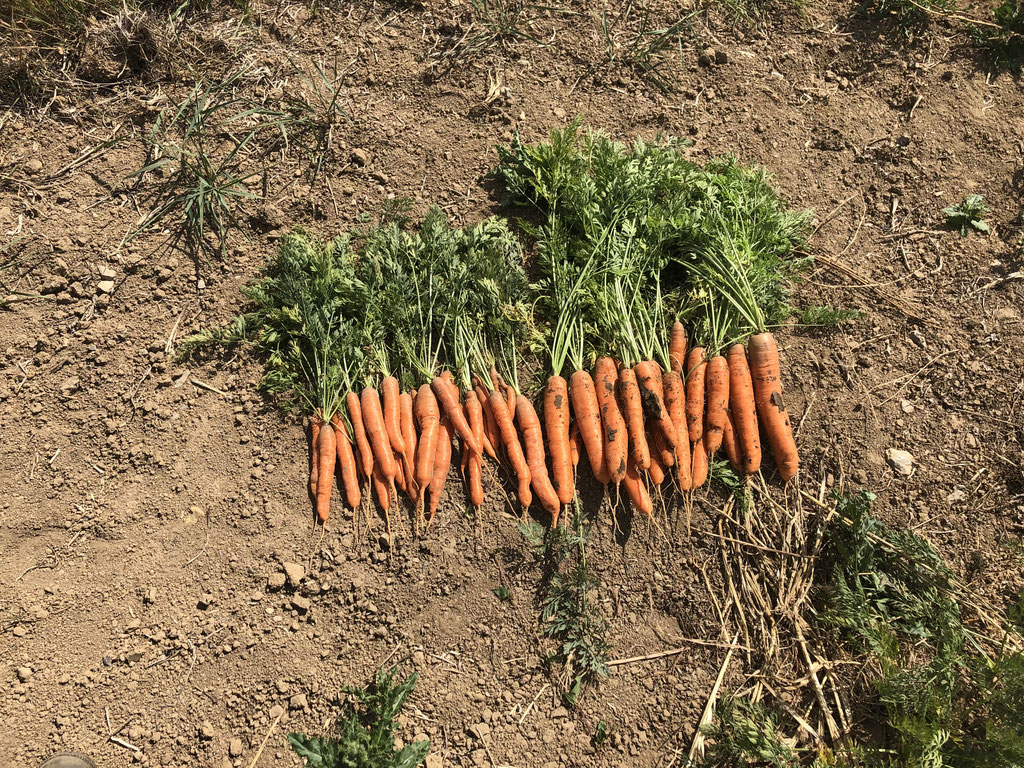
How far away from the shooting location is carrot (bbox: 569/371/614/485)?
3402 mm

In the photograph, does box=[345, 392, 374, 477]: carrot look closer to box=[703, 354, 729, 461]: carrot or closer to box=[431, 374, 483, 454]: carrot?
box=[431, 374, 483, 454]: carrot

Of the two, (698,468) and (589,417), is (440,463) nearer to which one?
(589,417)

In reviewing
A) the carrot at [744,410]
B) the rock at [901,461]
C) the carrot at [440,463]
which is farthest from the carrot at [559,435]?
the rock at [901,461]

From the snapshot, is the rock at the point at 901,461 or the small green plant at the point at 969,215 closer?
the rock at the point at 901,461

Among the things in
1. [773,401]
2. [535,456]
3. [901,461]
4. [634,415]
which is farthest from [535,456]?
[901,461]

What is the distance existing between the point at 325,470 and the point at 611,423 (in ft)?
5.31

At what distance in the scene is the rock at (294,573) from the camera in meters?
3.22

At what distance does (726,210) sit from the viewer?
348 cm

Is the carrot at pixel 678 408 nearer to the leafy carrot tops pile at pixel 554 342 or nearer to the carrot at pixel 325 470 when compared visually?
the leafy carrot tops pile at pixel 554 342

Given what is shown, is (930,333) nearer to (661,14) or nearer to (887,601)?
(887,601)

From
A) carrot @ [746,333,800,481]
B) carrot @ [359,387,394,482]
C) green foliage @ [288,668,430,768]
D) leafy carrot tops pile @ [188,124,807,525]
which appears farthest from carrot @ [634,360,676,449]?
green foliage @ [288,668,430,768]

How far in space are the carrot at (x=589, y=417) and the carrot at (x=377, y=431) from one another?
1.10 meters

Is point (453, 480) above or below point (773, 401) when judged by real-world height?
below

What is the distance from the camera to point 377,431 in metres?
3.36
